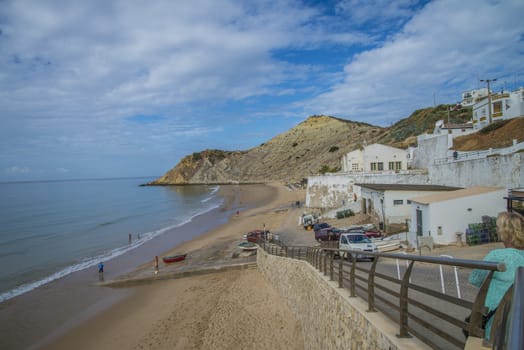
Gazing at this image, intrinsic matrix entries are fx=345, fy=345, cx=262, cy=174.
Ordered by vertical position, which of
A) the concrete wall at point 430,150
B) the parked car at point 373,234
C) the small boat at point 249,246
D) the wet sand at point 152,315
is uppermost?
the concrete wall at point 430,150

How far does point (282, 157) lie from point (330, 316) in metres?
137

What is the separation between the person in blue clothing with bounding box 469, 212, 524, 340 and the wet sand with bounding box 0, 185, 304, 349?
932 centimetres

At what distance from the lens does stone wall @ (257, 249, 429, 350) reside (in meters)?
4.67

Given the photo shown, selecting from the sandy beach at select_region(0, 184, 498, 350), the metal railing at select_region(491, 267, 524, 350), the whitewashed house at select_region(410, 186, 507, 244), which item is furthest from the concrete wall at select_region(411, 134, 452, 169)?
the metal railing at select_region(491, 267, 524, 350)

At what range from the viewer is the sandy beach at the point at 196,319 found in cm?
1316

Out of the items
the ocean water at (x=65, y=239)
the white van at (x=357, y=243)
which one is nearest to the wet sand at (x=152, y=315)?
the ocean water at (x=65, y=239)

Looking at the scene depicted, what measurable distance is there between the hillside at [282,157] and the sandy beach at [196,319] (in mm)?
91147

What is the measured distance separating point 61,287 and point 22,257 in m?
10.8

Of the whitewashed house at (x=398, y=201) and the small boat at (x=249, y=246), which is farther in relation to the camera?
the small boat at (x=249, y=246)

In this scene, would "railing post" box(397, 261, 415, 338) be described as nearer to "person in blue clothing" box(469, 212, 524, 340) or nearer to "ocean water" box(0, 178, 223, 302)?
"person in blue clothing" box(469, 212, 524, 340)

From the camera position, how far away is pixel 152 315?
17.1 metres

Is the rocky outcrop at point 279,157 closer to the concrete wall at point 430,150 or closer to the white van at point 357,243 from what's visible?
the concrete wall at point 430,150

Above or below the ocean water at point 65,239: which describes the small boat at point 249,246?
above

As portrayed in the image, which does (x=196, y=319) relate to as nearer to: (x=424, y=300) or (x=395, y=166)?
(x=424, y=300)
